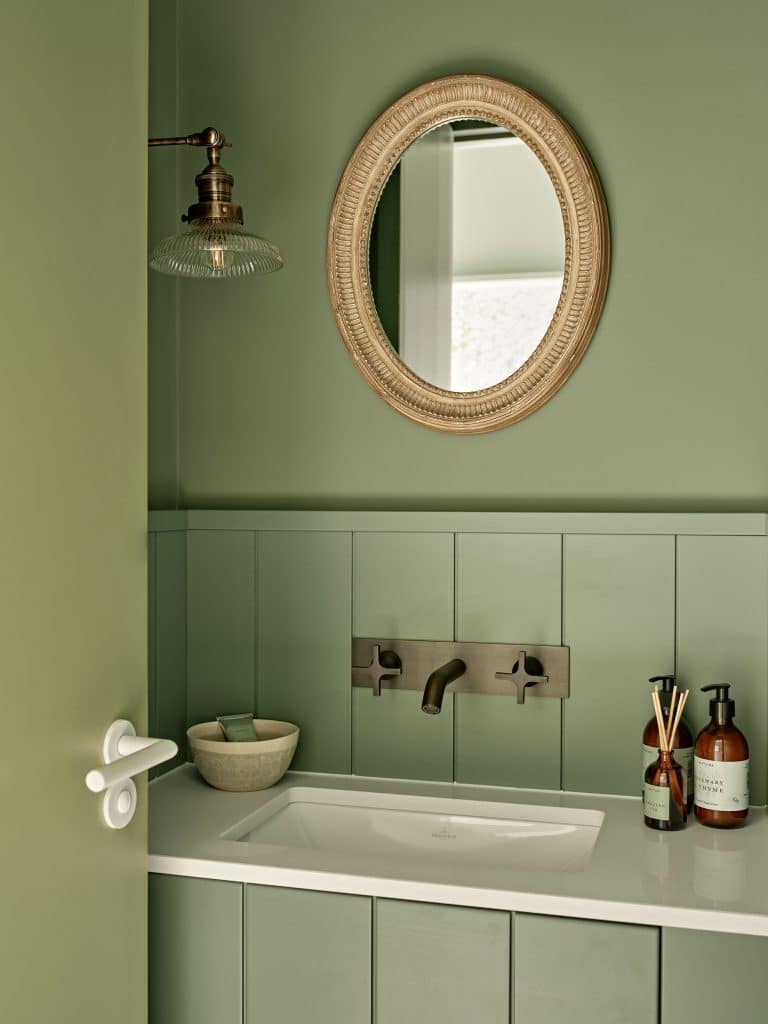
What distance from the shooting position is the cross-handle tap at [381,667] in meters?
1.88

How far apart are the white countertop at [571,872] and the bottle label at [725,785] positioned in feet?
0.14

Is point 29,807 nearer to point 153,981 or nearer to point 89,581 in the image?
point 89,581

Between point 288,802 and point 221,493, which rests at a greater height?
point 221,493

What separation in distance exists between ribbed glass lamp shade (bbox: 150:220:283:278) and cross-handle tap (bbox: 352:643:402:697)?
2.32ft

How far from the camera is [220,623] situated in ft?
6.61

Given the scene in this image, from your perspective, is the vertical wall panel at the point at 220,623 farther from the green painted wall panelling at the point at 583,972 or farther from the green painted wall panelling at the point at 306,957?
the green painted wall panelling at the point at 583,972

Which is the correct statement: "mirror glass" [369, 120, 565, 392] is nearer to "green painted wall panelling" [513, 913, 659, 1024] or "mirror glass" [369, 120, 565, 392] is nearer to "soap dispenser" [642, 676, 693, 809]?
"soap dispenser" [642, 676, 693, 809]

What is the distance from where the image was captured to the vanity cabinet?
1309 millimetres

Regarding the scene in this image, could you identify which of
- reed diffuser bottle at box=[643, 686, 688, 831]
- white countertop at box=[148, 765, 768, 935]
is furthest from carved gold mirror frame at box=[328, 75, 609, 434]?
white countertop at box=[148, 765, 768, 935]

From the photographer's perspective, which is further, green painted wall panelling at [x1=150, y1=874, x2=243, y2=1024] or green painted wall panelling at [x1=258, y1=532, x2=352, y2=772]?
green painted wall panelling at [x1=258, y1=532, x2=352, y2=772]

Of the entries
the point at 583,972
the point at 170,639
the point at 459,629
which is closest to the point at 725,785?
the point at 583,972

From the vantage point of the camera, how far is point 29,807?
1.12 metres

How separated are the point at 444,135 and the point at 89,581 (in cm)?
110

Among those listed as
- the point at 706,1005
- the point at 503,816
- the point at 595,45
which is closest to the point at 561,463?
the point at 503,816
